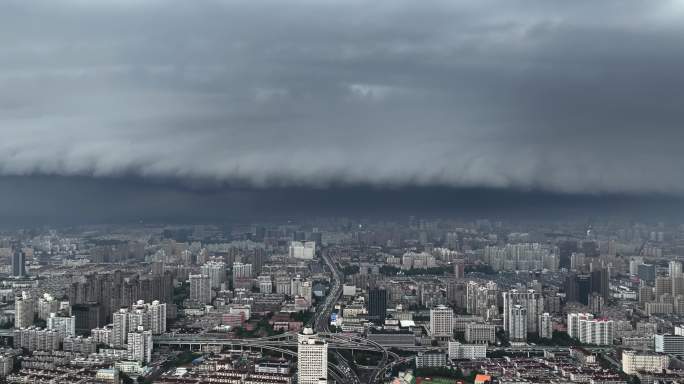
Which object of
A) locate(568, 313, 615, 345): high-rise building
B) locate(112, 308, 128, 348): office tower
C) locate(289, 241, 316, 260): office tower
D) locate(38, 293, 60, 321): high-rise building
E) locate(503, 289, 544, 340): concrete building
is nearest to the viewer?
locate(112, 308, 128, 348): office tower

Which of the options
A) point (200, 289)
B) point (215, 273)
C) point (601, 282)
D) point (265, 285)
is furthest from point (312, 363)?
point (215, 273)

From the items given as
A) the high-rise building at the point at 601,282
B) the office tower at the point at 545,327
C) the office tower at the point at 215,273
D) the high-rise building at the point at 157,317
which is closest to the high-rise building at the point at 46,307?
the high-rise building at the point at 157,317

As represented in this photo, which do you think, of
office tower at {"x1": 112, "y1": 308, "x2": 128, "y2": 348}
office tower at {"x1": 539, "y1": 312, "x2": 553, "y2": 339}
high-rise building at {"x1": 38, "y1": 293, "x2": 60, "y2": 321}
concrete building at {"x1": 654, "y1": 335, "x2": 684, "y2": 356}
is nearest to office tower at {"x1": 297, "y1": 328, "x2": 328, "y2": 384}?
office tower at {"x1": 112, "y1": 308, "x2": 128, "y2": 348}

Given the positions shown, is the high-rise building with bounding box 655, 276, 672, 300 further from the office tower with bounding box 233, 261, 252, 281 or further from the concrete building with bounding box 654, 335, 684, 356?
the office tower with bounding box 233, 261, 252, 281

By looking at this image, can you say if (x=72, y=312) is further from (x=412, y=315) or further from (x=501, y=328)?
(x=501, y=328)

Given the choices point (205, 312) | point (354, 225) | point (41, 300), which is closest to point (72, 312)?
point (41, 300)

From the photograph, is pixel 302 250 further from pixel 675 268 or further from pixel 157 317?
pixel 675 268
